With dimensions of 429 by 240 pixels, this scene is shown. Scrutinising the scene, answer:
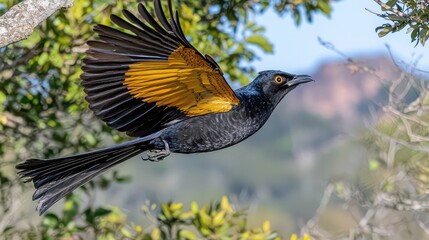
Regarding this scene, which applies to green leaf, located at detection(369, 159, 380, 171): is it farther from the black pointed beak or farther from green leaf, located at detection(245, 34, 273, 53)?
the black pointed beak

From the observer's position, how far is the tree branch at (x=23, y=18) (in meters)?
3.04

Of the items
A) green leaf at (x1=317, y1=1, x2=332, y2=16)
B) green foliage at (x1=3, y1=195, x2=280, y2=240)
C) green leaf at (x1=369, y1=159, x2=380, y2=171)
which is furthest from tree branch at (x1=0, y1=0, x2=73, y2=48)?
green leaf at (x1=369, y1=159, x2=380, y2=171)

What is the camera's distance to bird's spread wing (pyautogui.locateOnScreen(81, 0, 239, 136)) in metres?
3.27

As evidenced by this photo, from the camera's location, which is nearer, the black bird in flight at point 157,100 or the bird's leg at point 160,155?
the black bird in flight at point 157,100

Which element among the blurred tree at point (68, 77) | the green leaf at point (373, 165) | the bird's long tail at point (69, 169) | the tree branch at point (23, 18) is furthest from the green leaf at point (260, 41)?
the tree branch at point (23, 18)

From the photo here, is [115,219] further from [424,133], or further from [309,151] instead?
[309,151]

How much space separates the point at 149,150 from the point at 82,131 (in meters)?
1.72

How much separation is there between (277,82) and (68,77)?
4.56 ft

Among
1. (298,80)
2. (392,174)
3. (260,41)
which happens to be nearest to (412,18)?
(298,80)

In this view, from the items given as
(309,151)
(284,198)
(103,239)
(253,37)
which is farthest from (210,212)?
(309,151)

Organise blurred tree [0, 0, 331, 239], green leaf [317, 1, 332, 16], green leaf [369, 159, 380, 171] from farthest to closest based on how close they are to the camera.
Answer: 1. green leaf [369, 159, 380, 171]
2. green leaf [317, 1, 332, 16]
3. blurred tree [0, 0, 331, 239]

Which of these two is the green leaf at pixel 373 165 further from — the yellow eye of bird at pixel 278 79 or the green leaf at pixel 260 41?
the yellow eye of bird at pixel 278 79

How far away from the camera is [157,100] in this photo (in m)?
3.51

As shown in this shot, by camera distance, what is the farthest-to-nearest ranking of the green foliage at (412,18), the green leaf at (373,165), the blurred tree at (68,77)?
the green leaf at (373,165) < the blurred tree at (68,77) < the green foliage at (412,18)
